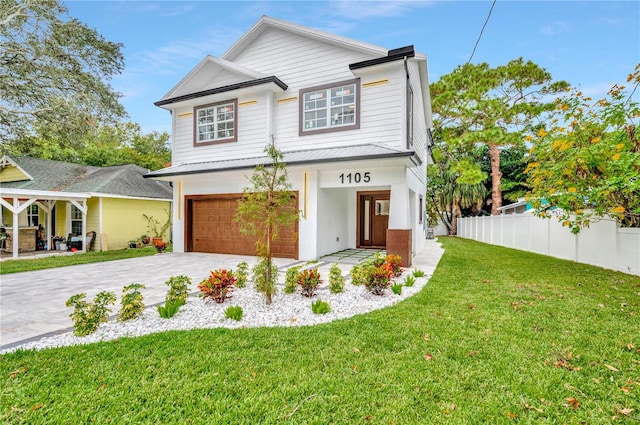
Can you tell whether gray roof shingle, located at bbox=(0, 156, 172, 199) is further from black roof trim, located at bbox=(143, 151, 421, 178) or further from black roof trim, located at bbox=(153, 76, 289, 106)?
black roof trim, located at bbox=(143, 151, 421, 178)

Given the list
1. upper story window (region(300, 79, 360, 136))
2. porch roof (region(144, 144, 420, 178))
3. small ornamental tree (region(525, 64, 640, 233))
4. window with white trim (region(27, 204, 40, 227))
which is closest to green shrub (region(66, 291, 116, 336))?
porch roof (region(144, 144, 420, 178))

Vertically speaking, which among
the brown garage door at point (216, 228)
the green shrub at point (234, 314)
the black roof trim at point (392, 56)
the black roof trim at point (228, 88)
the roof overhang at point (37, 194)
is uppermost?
the black roof trim at point (392, 56)

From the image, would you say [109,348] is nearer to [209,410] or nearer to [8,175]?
[209,410]

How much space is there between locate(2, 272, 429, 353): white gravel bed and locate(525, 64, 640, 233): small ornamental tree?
477cm

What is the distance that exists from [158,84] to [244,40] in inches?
368

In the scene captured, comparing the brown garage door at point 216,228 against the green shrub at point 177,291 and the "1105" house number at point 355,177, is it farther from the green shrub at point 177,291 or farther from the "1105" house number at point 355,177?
the green shrub at point 177,291

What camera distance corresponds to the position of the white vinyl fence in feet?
26.2

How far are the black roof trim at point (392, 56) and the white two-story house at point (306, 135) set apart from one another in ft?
0.10

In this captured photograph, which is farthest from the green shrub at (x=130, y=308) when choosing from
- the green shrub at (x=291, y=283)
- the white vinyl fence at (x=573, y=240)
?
the white vinyl fence at (x=573, y=240)

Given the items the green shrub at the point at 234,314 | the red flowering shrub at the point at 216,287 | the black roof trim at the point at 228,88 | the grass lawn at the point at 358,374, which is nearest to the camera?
the grass lawn at the point at 358,374

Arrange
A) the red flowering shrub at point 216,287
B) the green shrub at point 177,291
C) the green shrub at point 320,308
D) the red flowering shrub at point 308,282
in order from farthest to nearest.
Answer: the red flowering shrub at point 308,282 → the red flowering shrub at point 216,287 → the green shrub at point 177,291 → the green shrub at point 320,308

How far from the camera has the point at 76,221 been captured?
48.0ft

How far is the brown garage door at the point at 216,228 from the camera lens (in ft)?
38.0

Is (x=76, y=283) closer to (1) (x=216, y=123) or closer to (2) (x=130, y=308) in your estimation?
(2) (x=130, y=308)
